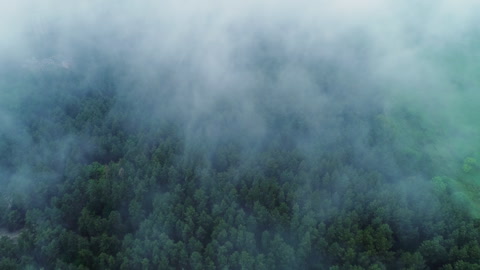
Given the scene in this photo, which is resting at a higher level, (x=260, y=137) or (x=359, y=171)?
(x=260, y=137)

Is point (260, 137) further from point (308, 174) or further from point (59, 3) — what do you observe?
point (59, 3)

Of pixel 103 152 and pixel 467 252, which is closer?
pixel 467 252

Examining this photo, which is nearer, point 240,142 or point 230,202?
point 230,202

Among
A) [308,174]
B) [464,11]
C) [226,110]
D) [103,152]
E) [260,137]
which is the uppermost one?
[464,11]

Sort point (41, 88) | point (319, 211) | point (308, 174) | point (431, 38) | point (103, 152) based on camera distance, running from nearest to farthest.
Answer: point (319, 211) < point (308, 174) < point (103, 152) < point (41, 88) < point (431, 38)

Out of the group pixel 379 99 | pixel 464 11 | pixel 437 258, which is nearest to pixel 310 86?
pixel 379 99

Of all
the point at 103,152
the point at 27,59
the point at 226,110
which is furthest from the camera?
the point at 27,59

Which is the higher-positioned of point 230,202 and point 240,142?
point 240,142
